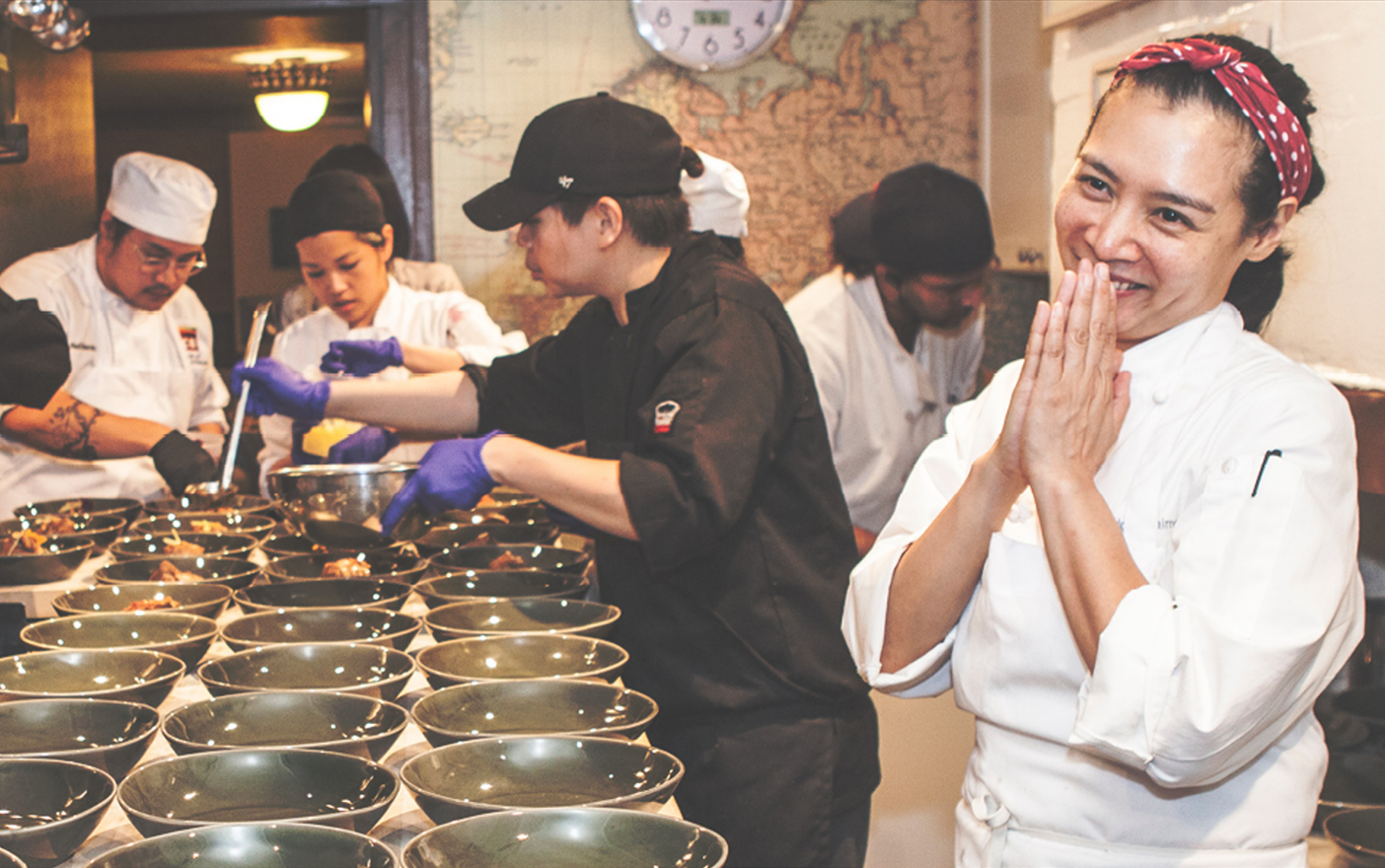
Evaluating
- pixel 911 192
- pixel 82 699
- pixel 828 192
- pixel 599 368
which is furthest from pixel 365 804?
pixel 828 192

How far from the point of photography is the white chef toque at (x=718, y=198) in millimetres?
2643

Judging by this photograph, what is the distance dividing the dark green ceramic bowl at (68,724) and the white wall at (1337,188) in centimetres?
163

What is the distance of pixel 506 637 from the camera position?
1533 mm

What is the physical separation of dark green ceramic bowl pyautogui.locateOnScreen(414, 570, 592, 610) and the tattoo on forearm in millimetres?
1682

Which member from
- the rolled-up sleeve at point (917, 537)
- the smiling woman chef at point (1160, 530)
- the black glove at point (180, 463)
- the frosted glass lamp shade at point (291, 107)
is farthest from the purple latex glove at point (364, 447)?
the frosted glass lamp shade at point (291, 107)

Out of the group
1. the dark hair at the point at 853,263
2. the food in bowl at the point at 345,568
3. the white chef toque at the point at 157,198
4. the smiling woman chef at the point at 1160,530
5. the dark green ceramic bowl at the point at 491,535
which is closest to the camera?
the smiling woman chef at the point at 1160,530

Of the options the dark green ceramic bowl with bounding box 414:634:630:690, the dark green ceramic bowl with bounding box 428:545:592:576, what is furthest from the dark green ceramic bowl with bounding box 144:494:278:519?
the dark green ceramic bowl with bounding box 414:634:630:690

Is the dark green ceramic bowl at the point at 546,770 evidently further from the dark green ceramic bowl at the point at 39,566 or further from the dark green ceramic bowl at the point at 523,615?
the dark green ceramic bowl at the point at 39,566

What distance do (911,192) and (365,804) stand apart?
227cm

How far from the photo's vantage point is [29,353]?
7.42 feet

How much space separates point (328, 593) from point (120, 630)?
299 millimetres

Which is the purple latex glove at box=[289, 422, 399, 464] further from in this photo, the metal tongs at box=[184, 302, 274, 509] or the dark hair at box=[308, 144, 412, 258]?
the dark hair at box=[308, 144, 412, 258]

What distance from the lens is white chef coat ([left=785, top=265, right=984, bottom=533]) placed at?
3.20 m

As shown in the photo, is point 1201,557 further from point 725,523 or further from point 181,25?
point 181,25
